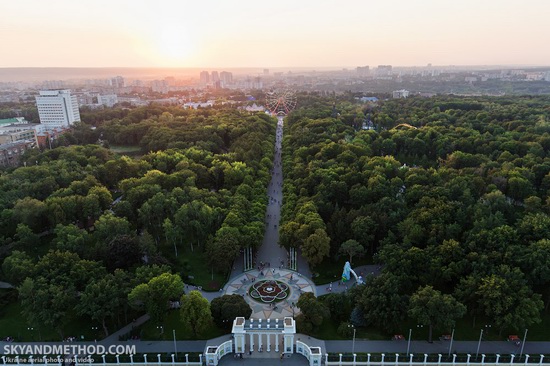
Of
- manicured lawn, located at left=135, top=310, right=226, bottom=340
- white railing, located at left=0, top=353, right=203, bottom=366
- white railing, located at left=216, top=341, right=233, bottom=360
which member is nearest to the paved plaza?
manicured lawn, located at left=135, top=310, right=226, bottom=340

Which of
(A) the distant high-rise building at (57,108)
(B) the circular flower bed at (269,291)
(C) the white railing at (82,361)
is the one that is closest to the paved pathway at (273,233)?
(B) the circular flower bed at (269,291)

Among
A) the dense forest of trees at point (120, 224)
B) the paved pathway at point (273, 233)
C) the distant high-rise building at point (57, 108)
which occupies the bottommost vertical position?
the paved pathway at point (273, 233)

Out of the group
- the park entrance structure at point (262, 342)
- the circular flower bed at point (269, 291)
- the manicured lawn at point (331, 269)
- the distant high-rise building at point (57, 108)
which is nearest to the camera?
the park entrance structure at point (262, 342)

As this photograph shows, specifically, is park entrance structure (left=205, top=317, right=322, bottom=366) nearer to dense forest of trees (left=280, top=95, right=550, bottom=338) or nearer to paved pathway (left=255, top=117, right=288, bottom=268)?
dense forest of trees (left=280, top=95, right=550, bottom=338)

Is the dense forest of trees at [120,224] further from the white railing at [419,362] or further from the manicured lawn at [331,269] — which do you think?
the white railing at [419,362]

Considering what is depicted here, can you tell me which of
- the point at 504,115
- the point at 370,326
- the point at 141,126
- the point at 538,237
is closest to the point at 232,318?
the point at 370,326

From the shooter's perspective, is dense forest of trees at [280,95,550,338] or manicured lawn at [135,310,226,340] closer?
dense forest of trees at [280,95,550,338]
